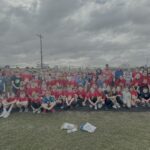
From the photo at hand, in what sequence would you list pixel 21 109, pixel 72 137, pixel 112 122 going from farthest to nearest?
1. pixel 21 109
2. pixel 112 122
3. pixel 72 137

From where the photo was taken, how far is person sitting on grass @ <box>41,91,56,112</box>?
37.1 feet

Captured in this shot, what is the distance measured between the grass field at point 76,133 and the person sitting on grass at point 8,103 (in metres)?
0.34

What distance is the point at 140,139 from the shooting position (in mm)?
7848

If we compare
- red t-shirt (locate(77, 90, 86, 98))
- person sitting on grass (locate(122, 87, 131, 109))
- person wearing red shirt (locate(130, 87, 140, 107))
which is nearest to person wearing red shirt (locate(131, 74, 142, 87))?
person wearing red shirt (locate(130, 87, 140, 107))

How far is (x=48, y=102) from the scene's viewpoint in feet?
37.6

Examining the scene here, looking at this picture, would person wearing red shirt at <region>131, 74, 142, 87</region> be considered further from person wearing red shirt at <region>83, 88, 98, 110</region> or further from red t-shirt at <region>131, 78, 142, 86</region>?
person wearing red shirt at <region>83, 88, 98, 110</region>

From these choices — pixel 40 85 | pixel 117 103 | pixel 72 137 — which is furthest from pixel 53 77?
pixel 72 137

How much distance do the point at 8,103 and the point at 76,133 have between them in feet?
14.2

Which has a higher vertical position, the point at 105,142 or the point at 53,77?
the point at 53,77

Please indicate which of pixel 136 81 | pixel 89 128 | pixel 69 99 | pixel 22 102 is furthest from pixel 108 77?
pixel 89 128

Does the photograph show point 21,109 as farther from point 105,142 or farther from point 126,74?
point 126,74

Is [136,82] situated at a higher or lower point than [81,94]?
higher

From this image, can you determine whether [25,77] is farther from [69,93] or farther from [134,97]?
[134,97]

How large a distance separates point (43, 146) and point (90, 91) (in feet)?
17.8
